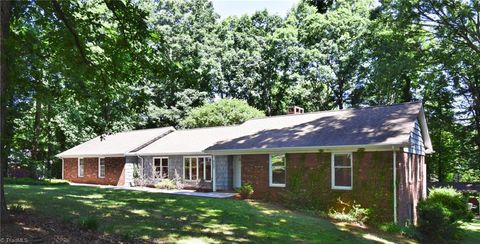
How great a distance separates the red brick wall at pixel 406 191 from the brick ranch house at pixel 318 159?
0.04m

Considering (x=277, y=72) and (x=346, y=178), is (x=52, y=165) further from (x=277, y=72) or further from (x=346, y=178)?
(x=346, y=178)

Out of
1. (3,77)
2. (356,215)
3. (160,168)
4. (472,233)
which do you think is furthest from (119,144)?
(3,77)

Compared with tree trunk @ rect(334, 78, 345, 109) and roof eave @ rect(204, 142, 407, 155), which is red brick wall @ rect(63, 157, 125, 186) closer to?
roof eave @ rect(204, 142, 407, 155)

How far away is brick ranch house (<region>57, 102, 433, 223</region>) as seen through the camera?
16.8 meters

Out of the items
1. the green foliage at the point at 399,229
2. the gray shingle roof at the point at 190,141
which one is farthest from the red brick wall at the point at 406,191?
the gray shingle roof at the point at 190,141

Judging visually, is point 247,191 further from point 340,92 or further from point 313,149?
point 340,92

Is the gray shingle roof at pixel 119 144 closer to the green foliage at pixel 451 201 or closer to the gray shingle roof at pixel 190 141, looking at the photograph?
the gray shingle roof at pixel 190 141

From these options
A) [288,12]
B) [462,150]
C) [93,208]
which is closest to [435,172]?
[462,150]

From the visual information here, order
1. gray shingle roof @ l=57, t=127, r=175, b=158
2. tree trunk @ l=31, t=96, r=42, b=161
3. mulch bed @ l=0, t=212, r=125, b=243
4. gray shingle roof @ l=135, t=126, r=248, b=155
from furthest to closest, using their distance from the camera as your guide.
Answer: tree trunk @ l=31, t=96, r=42, b=161 → gray shingle roof @ l=57, t=127, r=175, b=158 → gray shingle roof @ l=135, t=126, r=248, b=155 → mulch bed @ l=0, t=212, r=125, b=243

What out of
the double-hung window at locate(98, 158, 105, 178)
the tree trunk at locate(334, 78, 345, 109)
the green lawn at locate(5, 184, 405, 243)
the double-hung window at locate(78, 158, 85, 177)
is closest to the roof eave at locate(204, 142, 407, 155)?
the green lawn at locate(5, 184, 405, 243)

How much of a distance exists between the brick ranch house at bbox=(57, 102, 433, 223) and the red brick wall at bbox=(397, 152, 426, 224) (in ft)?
0.13

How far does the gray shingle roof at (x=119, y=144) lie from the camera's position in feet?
99.3

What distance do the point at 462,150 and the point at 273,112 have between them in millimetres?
18883

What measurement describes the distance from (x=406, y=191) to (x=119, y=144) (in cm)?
2187
